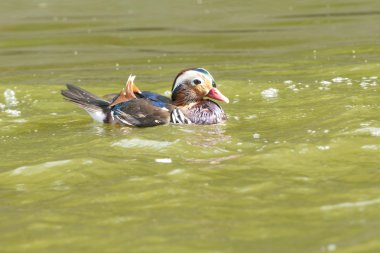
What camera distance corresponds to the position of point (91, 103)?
1233cm

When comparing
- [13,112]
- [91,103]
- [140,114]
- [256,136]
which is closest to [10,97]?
[13,112]

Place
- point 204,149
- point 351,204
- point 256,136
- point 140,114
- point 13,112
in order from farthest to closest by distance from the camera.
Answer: point 13,112 → point 140,114 → point 256,136 → point 204,149 → point 351,204

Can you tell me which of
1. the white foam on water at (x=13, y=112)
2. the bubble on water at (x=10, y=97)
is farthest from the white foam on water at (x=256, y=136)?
the bubble on water at (x=10, y=97)

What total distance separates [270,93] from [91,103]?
2839 mm

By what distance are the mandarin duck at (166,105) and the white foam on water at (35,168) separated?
2316 mm

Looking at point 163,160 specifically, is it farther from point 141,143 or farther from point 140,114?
point 140,114

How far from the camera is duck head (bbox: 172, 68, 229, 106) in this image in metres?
12.1

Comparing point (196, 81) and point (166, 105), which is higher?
point (196, 81)

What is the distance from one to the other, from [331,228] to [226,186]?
63.4 inches

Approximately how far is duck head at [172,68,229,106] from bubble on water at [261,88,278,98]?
5.61 feet

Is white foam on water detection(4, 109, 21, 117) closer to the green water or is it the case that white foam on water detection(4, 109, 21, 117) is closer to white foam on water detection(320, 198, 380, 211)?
the green water

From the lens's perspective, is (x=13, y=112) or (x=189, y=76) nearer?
(x=189, y=76)

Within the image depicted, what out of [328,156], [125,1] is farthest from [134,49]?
[328,156]

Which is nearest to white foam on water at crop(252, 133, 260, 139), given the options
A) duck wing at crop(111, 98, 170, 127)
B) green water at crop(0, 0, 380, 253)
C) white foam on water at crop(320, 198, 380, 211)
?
green water at crop(0, 0, 380, 253)
